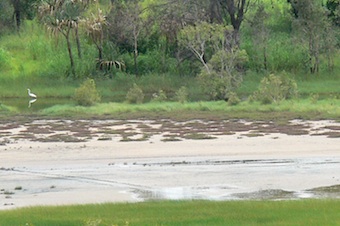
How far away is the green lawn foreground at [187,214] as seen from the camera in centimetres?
1338

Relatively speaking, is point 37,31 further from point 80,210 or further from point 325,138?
point 80,210

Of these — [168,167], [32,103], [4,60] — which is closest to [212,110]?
[32,103]

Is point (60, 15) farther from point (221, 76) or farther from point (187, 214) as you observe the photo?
point (187, 214)

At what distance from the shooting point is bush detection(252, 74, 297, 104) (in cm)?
4050

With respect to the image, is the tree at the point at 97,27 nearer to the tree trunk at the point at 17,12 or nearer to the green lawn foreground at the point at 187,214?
the tree trunk at the point at 17,12

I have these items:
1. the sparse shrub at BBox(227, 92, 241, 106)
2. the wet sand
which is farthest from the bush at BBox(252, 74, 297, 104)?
the wet sand

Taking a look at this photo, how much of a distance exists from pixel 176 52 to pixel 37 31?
1201 centimetres

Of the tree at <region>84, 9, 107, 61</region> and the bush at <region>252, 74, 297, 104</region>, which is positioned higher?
the tree at <region>84, 9, 107, 61</region>

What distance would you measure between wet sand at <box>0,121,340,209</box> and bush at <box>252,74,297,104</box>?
25.4 feet

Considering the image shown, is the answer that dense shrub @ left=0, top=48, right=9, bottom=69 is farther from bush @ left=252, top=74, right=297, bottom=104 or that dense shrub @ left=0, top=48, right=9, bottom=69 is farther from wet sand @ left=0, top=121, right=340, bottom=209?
wet sand @ left=0, top=121, right=340, bottom=209

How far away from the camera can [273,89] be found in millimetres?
40469

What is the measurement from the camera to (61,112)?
136ft

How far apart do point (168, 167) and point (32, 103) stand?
26.9m

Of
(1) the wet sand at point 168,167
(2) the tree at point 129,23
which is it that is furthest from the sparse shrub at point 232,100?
(2) the tree at point 129,23
